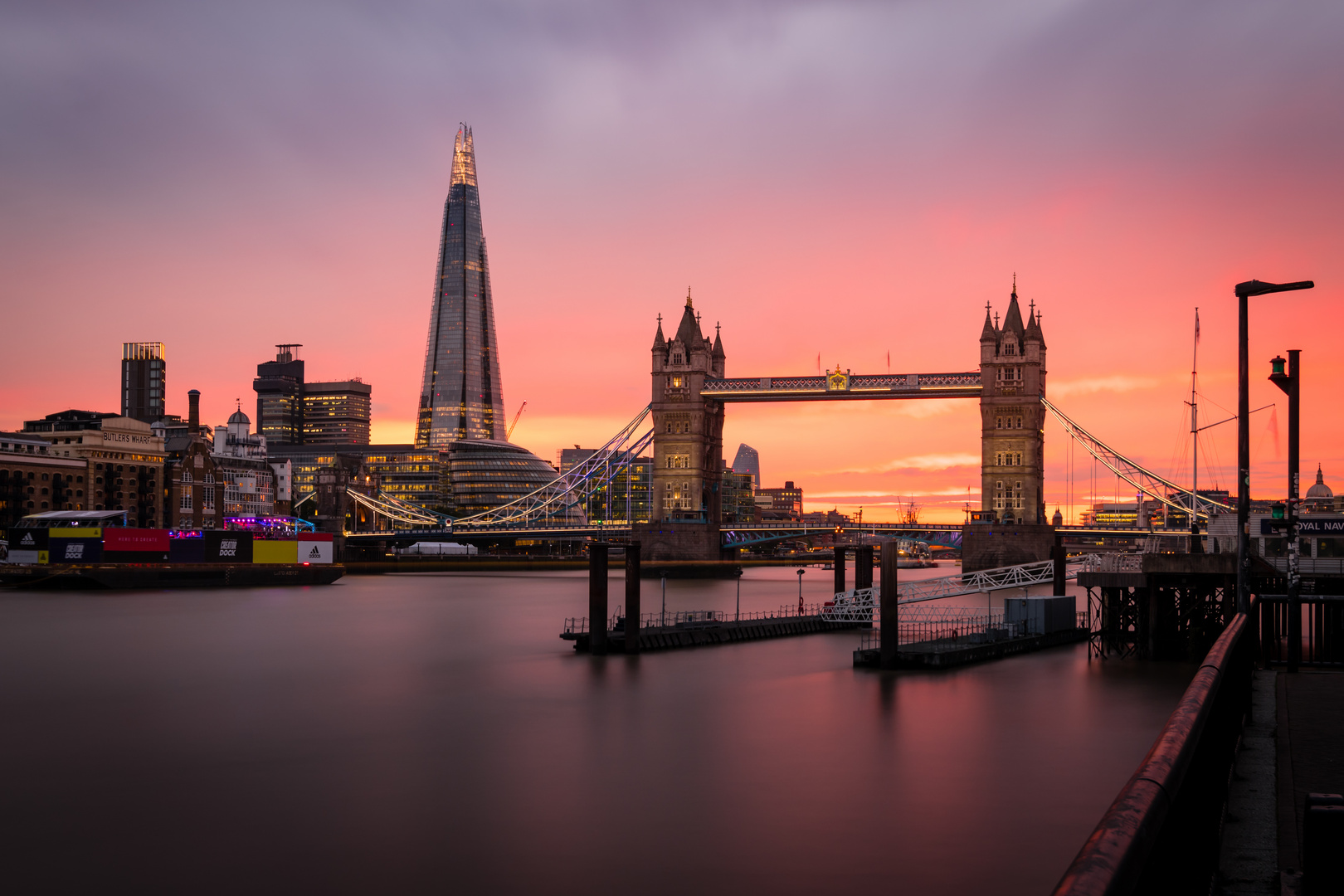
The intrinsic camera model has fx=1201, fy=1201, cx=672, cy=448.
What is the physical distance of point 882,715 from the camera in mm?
37906

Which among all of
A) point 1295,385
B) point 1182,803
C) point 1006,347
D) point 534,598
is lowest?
point 534,598

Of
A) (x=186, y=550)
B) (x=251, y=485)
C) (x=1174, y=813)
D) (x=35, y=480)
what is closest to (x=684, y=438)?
(x=186, y=550)

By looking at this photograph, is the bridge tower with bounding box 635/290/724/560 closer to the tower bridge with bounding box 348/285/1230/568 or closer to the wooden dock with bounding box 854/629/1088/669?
the tower bridge with bounding box 348/285/1230/568

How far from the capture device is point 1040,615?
5619cm

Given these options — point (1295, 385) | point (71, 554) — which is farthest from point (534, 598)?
point (1295, 385)

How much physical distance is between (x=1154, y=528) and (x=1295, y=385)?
299 feet

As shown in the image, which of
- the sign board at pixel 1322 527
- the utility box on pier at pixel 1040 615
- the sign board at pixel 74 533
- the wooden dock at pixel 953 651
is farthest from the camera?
the sign board at pixel 74 533

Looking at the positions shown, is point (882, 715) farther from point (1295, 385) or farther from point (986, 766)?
point (1295, 385)

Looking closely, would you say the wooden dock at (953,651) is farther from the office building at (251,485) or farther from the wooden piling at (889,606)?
the office building at (251,485)

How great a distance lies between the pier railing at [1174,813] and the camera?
5.32m

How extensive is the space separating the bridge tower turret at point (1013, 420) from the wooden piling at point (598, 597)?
7816cm

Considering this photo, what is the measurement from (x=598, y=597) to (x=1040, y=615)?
2151 centimetres

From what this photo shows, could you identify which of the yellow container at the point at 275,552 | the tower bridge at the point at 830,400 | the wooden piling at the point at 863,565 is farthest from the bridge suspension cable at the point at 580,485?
the wooden piling at the point at 863,565

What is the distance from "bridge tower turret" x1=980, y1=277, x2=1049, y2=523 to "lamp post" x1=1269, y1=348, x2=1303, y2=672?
9615cm
